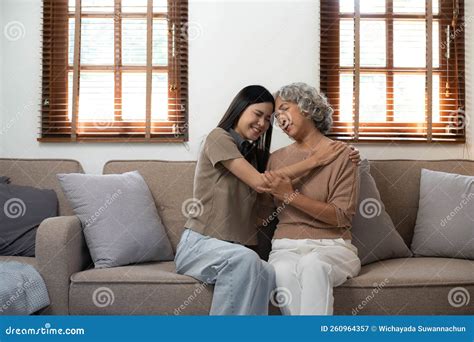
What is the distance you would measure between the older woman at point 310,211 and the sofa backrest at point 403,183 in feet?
1.83

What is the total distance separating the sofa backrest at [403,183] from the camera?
3111 millimetres

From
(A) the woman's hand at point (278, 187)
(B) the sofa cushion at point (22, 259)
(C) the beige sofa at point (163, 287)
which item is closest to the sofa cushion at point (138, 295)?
(C) the beige sofa at point (163, 287)

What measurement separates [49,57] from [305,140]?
1.62m

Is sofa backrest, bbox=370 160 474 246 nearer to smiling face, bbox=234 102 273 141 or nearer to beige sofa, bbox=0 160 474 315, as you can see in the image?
beige sofa, bbox=0 160 474 315

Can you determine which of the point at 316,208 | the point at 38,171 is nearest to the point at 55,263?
the point at 38,171

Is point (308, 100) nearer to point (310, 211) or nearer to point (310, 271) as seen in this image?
point (310, 211)

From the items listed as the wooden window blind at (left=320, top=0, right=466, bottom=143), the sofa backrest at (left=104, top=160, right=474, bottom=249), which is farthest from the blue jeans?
the wooden window blind at (left=320, top=0, right=466, bottom=143)

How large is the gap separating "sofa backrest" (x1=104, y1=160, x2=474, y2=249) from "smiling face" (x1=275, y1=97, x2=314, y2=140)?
631 millimetres

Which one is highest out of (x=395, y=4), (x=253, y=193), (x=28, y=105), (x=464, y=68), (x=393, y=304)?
(x=395, y=4)

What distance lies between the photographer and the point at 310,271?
7.33 ft

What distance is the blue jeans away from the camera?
2.29m

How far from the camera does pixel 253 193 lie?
269cm

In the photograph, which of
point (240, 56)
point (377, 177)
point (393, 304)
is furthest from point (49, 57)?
point (393, 304)

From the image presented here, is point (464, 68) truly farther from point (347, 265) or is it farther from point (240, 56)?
point (347, 265)
